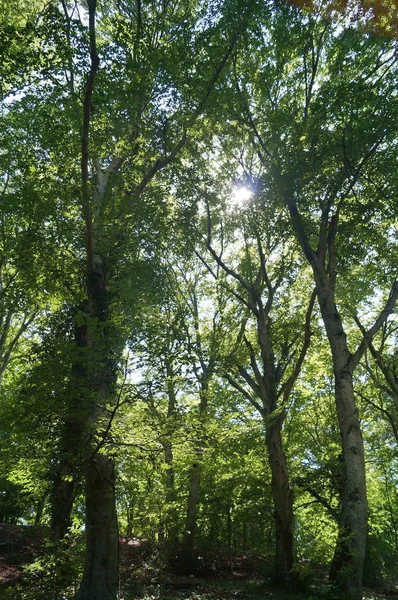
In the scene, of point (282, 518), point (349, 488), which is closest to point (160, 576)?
point (282, 518)

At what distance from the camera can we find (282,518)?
1058 centimetres

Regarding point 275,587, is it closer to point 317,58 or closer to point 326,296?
point 326,296

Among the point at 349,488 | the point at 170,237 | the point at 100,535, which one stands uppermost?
the point at 170,237

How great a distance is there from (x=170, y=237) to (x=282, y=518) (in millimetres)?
8653

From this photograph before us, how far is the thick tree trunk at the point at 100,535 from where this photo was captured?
639cm

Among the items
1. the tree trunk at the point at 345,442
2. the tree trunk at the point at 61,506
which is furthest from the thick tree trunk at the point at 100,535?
the tree trunk at the point at 345,442

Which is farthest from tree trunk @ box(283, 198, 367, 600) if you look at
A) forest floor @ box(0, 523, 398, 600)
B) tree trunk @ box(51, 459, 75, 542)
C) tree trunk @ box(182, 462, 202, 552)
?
tree trunk @ box(182, 462, 202, 552)

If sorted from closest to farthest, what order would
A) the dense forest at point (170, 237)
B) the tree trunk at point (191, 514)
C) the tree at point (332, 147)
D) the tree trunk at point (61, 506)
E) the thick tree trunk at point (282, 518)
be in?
the dense forest at point (170, 237) → the tree at point (332, 147) → the tree trunk at point (61, 506) → the thick tree trunk at point (282, 518) → the tree trunk at point (191, 514)

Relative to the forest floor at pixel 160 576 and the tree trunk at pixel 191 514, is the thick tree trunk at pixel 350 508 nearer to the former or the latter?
the forest floor at pixel 160 576

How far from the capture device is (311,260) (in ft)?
30.5

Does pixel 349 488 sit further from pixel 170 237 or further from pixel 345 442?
pixel 170 237

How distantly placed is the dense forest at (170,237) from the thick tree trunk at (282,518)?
54 mm

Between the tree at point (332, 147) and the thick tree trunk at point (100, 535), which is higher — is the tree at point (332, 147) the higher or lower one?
the higher one

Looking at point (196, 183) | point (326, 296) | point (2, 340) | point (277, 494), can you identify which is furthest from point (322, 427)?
point (2, 340)
